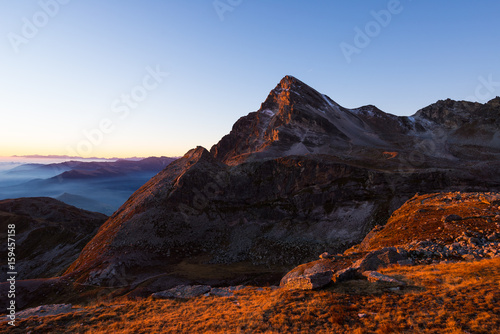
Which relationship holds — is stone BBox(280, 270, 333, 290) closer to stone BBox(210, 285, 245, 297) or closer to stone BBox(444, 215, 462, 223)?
stone BBox(210, 285, 245, 297)

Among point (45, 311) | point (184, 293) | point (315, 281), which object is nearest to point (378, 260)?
point (315, 281)

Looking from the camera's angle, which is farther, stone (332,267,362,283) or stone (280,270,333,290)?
stone (332,267,362,283)

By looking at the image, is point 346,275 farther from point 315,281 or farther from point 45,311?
point 45,311

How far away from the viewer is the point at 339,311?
608 inches

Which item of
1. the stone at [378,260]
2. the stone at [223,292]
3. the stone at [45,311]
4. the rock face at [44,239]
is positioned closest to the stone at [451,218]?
the stone at [378,260]

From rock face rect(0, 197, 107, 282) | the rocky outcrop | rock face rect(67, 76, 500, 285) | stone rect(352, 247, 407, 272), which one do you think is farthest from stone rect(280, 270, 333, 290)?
rock face rect(0, 197, 107, 282)

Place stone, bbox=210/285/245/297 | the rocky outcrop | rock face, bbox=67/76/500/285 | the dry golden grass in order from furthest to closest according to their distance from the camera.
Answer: rock face, bbox=67/76/500/285 → the rocky outcrop → stone, bbox=210/285/245/297 → the dry golden grass

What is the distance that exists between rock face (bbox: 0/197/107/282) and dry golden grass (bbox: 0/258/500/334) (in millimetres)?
71485

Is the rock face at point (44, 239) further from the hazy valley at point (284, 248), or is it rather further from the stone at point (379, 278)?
the stone at point (379, 278)

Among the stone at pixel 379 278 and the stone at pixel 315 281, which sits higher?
the stone at pixel 379 278

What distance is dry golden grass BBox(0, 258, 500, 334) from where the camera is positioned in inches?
526

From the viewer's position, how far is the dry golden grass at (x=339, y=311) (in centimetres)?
1335

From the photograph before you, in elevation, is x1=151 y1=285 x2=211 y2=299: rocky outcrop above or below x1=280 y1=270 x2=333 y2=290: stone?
below

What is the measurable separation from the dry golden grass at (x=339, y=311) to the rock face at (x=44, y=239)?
235ft
